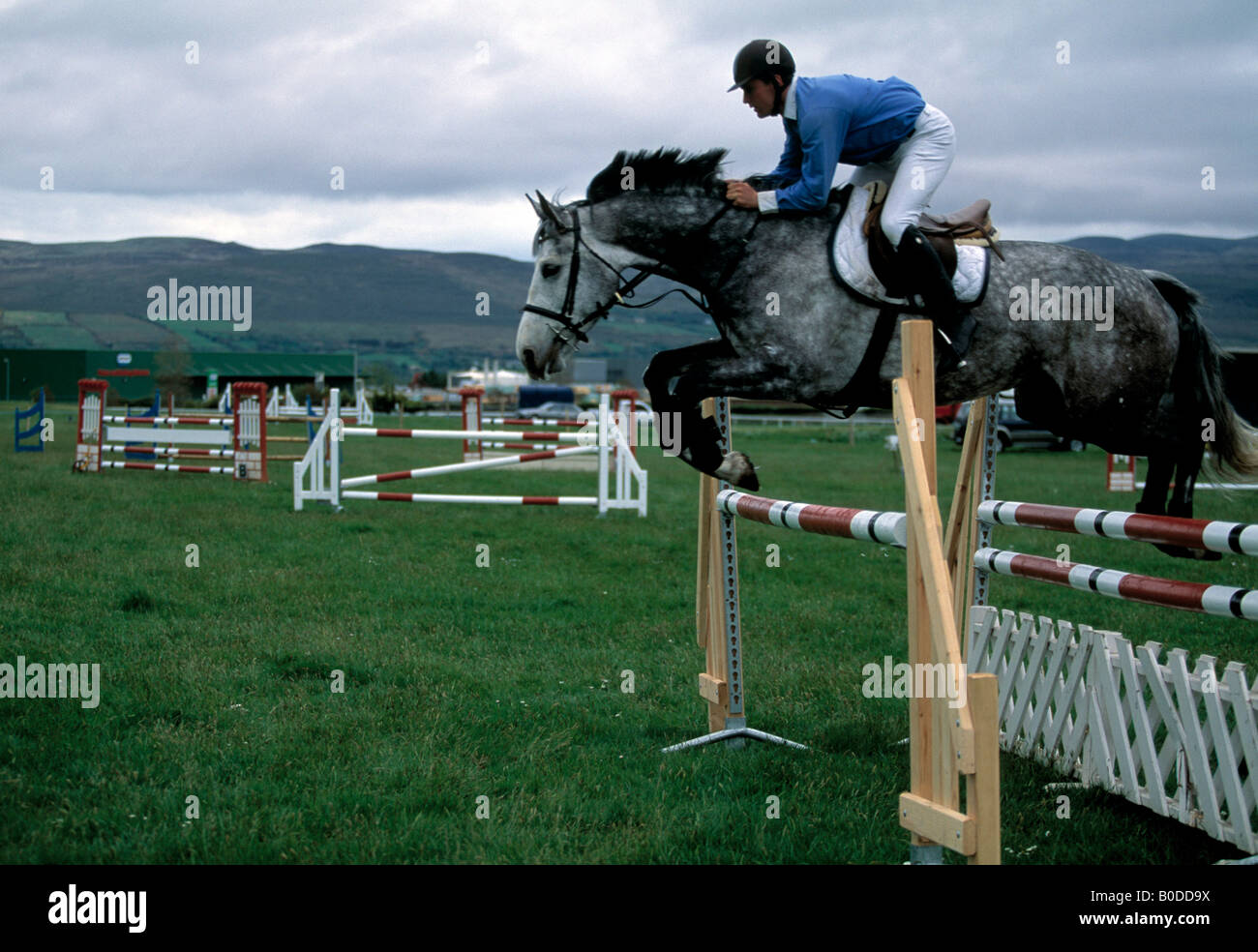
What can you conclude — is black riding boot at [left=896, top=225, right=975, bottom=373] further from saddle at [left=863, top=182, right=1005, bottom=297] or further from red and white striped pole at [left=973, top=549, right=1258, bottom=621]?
red and white striped pole at [left=973, top=549, right=1258, bottom=621]

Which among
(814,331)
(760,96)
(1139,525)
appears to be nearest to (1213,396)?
(1139,525)

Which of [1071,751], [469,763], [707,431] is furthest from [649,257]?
[1071,751]

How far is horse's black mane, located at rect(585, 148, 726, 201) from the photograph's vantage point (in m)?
4.41

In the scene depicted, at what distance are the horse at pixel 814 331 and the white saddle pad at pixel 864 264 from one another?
0.15 ft

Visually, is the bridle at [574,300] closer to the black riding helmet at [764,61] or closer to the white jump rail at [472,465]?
the black riding helmet at [764,61]

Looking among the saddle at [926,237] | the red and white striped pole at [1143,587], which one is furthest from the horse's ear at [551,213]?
the red and white striped pole at [1143,587]

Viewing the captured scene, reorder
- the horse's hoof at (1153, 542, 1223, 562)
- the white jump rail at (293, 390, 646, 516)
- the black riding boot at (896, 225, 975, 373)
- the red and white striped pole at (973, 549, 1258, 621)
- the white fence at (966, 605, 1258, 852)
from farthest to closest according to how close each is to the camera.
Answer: the white jump rail at (293, 390, 646, 516) → the black riding boot at (896, 225, 975, 373) → the horse's hoof at (1153, 542, 1223, 562) → the white fence at (966, 605, 1258, 852) → the red and white striped pole at (973, 549, 1258, 621)

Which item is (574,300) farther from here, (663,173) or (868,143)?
(868,143)

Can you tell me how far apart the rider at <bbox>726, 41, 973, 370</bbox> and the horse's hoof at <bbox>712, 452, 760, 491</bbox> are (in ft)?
2.74

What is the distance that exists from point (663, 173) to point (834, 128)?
30.5 inches

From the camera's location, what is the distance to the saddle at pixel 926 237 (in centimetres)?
407

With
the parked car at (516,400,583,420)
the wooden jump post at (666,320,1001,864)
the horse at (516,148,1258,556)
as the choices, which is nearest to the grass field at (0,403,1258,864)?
the wooden jump post at (666,320,1001,864)
